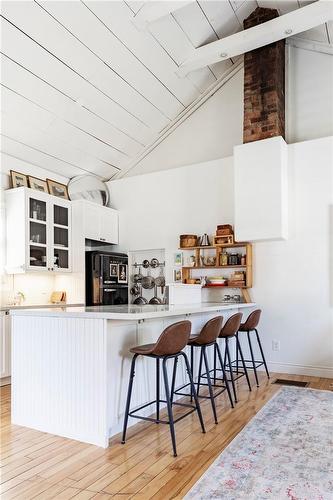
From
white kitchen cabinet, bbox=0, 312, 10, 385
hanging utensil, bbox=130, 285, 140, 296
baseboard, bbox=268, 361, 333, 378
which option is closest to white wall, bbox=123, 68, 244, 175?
hanging utensil, bbox=130, 285, 140, 296

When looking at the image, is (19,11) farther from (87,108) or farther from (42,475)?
(42,475)

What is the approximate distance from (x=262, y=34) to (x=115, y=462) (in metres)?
4.62

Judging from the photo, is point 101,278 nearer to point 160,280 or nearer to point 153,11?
point 160,280

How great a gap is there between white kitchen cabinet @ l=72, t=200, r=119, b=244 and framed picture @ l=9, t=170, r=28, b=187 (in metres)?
0.74

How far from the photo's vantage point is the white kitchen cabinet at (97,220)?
225 inches

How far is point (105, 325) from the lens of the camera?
271 cm

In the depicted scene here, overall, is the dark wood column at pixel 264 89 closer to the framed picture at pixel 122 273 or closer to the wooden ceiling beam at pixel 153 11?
the wooden ceiling beam at pixel 153 11

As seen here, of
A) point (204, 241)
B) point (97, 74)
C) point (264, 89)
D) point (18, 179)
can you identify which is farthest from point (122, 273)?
point (264, 89)

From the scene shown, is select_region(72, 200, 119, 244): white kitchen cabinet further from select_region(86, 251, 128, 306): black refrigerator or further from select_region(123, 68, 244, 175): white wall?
select_region(123, 68, 244, 175): white wall

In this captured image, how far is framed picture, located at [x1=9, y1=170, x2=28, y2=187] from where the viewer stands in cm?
514

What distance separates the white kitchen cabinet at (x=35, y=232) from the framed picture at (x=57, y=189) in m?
0.33

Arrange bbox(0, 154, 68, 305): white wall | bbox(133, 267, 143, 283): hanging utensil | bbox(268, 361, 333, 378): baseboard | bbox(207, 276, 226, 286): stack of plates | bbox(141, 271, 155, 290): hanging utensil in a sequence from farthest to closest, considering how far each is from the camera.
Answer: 1. bbox(133, 267, 143, 283): hanging utensil
2. bbox(141, 271, 155, 290): hanging utensil
3. bbox(207, 276, 226, 286): stack of plates
4. bbox(0, 154, 68, 305): white wall
5. bbox(268, 361, 333, 378): baseboard

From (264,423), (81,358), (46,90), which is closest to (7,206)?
(46,90)

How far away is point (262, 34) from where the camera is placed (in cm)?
458
